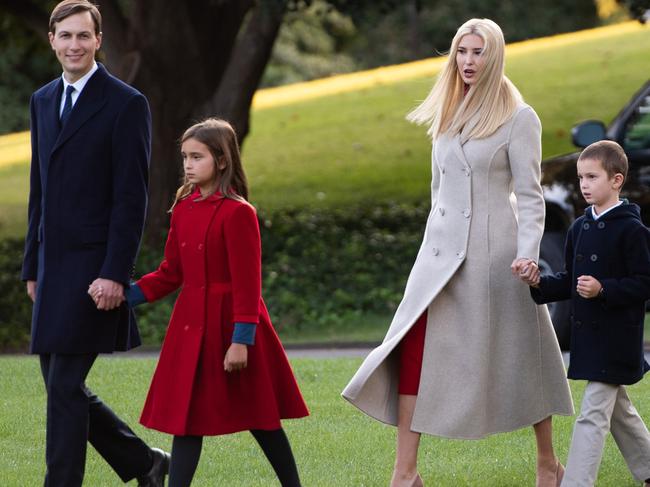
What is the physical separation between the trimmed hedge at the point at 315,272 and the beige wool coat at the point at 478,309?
7700mm

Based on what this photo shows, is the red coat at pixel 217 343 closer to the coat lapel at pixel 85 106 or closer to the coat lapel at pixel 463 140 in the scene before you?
the coat lapel at pixel 85 106

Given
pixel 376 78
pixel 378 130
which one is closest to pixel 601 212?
pixel 378 130

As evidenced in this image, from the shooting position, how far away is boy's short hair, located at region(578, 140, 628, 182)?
219 inches

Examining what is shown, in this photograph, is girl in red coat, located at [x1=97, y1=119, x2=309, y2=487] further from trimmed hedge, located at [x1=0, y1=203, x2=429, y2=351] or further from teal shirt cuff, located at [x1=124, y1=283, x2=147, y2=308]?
trimmed hedge, located at [x1=0, y1=203, x2=429, y2=351]

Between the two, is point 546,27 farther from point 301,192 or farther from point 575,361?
point 575,361

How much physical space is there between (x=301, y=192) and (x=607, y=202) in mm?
17224

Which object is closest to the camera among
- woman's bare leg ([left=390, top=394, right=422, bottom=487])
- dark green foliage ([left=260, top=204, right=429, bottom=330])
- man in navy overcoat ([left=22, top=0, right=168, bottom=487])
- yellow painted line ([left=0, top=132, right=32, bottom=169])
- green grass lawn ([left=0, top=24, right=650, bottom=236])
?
man in navy overcoat ([left=22, top=0, right=168, bottom=487])

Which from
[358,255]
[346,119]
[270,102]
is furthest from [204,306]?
[270,102]

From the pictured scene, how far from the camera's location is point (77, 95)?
561 centimetres

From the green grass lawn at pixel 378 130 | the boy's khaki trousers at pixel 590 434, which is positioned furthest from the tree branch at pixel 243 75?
the boy's khaki trousers at pixel 590 434

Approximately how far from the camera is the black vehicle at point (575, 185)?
402 inches

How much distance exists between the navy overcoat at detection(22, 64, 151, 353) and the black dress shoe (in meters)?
0.66

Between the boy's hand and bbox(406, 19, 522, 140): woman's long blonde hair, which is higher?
A: bbox(406, 19, 522, 140): woman's long blonde hair

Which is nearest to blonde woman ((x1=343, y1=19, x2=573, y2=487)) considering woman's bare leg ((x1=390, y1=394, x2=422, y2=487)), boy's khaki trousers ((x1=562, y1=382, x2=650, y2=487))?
woman's bare leg ((x1=390, y1=394, x2=422, y2=487))
